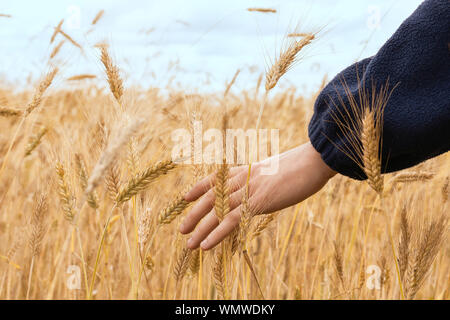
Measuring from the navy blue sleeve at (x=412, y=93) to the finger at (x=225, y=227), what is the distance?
0.24 metres

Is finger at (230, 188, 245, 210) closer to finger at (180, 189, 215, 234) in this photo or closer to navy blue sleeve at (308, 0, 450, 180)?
finger at (180, 189, 215, 234)

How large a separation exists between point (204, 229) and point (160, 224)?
0.12m

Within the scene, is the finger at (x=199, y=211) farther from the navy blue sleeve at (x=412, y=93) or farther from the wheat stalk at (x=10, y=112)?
the wheat stalk at (x=10, y=112)

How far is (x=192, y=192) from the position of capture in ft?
3.41

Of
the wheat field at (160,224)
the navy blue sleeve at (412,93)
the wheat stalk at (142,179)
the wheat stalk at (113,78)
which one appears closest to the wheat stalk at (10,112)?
the wheat field at (160,224)

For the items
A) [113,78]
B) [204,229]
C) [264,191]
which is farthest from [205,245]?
[113,78]

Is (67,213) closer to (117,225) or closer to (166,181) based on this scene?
(166,181)

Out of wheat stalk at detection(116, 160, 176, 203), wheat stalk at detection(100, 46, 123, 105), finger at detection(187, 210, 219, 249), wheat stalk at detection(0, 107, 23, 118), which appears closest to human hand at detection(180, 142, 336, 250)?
finger at detection(187, 210, 219, 249)

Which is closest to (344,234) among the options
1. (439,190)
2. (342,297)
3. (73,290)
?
(439,190)

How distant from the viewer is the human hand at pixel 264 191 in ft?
3.35

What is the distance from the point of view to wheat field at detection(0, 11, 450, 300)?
0.97 m

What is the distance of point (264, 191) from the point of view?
1.05m

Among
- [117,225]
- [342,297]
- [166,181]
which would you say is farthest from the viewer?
[117,225]

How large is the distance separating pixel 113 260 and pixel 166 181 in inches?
14.5
